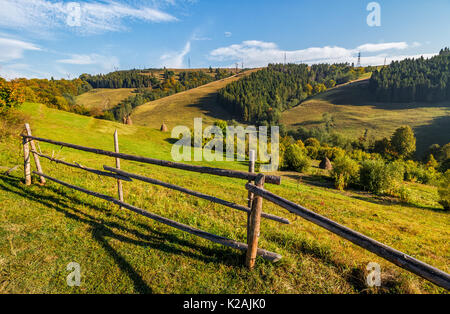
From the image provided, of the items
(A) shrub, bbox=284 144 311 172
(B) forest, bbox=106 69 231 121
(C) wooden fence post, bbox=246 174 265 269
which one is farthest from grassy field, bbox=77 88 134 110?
(C) wooden fence post, bbox=246 174 265 269

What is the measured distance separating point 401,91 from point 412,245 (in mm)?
117593

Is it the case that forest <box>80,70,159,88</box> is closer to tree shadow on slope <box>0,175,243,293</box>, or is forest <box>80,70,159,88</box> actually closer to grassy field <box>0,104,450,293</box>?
tree shadow on slope <box>0,175,243,293</box>

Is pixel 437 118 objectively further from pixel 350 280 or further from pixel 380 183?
pixel 350 280

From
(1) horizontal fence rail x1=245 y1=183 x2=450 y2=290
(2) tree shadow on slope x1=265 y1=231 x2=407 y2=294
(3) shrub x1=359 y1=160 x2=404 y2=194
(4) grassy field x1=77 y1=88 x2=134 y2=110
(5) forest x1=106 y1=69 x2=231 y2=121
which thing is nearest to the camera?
(1) horizontal fence rail x1=245 y1=183 x2=450 y2=290

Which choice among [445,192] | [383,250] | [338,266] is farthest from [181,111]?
[383,250]

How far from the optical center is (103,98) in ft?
383

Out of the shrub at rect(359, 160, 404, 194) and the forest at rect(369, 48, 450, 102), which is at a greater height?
the forest at rect(369, 48, 450, 102)

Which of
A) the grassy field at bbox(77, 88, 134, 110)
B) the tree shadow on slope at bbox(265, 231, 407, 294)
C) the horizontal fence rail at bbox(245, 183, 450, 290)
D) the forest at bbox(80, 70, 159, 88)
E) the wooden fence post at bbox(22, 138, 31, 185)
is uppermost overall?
the forest at bbox(80, 70, 159, 88)

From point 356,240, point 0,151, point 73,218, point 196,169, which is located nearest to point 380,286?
point 356,240

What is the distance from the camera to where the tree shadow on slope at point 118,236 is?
407cm

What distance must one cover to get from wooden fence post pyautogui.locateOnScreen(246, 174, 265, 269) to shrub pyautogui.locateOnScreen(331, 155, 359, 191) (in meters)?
20.6

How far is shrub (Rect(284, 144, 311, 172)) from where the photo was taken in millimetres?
30359

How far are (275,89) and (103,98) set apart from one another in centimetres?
9966

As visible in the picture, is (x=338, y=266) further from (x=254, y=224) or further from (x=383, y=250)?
(x=254, y=224)
